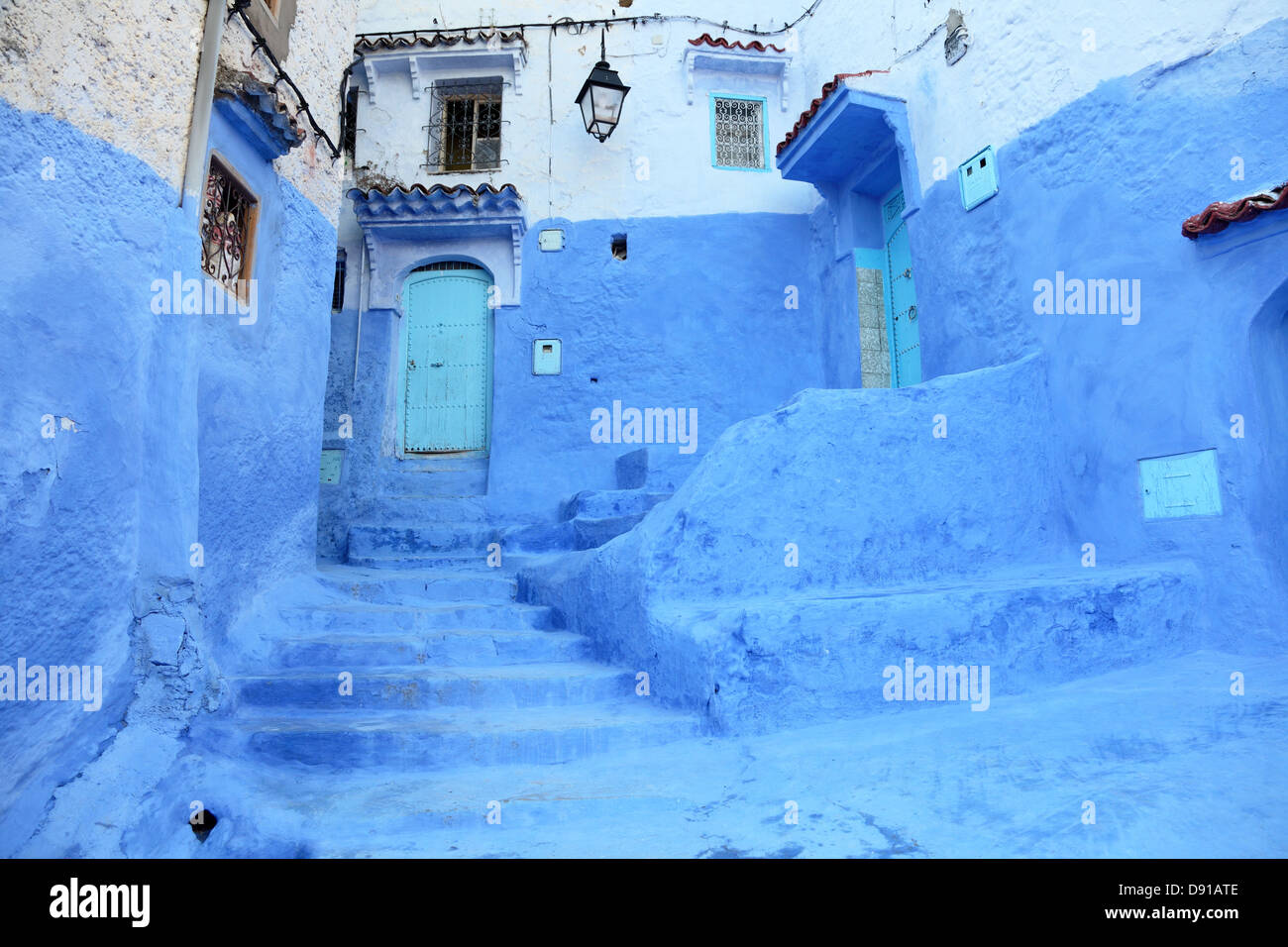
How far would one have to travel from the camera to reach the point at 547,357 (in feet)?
30.3

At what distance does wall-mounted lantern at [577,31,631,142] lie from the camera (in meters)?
8.88

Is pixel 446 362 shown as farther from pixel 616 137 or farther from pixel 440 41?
pixel 440 41

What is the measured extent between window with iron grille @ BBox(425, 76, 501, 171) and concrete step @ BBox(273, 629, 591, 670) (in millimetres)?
6447

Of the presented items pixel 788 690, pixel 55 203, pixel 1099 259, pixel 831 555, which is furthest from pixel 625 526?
pixel 55 203

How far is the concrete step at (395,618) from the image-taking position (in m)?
5.30

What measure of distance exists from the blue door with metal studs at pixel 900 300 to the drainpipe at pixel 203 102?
18.7ft

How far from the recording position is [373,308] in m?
9.30

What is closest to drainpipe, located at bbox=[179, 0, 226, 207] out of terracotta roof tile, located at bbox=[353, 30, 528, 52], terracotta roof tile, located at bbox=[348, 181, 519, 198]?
terracotta roof tile, located at bbox=[348, 181, 519, 198]

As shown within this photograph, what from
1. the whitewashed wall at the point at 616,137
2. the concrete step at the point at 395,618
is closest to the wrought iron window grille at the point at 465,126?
the whitewashed wall at the point at 616,137

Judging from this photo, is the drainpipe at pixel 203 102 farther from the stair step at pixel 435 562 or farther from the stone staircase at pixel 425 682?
the stair step at pixel 435 562

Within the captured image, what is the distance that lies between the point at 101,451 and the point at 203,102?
1.98m

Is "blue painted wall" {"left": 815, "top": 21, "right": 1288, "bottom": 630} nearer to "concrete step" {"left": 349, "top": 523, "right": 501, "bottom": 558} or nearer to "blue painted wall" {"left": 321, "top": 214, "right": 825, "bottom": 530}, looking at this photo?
"blue painted wall" {"left": 321, "top": 214, "right": 825, "bottom": 530}

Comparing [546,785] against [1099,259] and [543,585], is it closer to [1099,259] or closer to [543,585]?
[543,585]

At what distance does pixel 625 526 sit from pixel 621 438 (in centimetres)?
244
